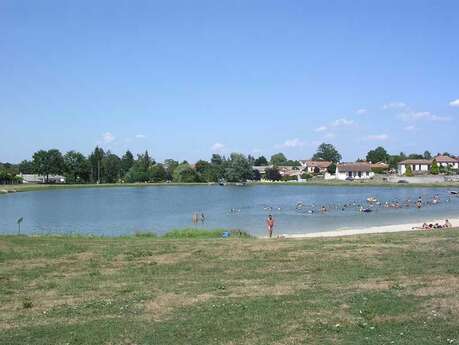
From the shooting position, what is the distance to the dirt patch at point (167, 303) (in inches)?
494

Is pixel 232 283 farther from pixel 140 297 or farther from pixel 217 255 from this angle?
pixel 217 255

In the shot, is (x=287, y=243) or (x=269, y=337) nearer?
(x=269, y=337)

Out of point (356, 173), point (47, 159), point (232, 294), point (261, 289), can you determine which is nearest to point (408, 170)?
point (356, 173)

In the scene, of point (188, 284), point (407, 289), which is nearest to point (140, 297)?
point (188, 284)

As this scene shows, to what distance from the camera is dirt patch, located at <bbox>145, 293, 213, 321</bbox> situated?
12.6 metres

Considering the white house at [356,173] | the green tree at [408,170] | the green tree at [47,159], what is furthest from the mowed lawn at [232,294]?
the green tree at [47,159]

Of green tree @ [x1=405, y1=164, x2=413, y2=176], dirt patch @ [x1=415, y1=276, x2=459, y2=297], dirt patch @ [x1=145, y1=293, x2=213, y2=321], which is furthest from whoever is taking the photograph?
green tree @ [x1=405, y1=164, x2=413, y2=176]

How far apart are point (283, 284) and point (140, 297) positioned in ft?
13.0

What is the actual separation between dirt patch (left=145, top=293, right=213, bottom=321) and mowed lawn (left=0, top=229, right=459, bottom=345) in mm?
47

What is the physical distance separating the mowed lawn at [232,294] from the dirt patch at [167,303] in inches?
1.8

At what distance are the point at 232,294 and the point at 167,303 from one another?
1.80m

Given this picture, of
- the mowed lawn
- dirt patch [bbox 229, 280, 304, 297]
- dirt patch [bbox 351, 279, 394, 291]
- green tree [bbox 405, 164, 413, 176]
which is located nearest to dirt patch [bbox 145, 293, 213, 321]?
the mowed lawn

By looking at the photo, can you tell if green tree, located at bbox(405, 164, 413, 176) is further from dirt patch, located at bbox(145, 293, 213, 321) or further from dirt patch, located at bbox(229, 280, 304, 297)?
dirt patch, located at bbox(145, 293, 213, 321)

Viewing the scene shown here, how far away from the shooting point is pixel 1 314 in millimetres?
12695
